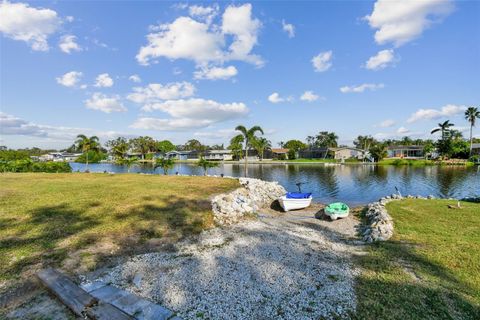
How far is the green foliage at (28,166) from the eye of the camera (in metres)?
35.2

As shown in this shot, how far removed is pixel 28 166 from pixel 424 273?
1847 inches

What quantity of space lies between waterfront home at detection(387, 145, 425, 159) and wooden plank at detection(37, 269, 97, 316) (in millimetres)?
92693

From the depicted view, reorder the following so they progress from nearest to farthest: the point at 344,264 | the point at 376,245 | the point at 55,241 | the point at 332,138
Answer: the point at 344,264
the point at 55,241
the point at 376,245
the point at 332,138

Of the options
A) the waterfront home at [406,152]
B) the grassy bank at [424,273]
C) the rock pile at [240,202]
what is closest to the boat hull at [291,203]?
the rock pile at [240,202]

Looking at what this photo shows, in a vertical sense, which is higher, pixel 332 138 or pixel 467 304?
pixel 332 138

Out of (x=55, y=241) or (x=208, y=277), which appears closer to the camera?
(x=208, y=277)

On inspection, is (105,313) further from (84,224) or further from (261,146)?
(261,146)

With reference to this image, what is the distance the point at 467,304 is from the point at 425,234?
4.90 meters

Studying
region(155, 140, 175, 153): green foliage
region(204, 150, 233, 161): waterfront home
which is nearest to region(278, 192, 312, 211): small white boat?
region(204, 150, 233, 161): waterfront home

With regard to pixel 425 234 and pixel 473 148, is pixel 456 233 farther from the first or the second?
pixel 473 148

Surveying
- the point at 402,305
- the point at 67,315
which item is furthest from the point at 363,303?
the point at 67,315

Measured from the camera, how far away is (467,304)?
5172mm

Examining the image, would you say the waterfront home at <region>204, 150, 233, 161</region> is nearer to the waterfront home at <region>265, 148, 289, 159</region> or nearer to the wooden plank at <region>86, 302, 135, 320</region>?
the waterfront home at <region>265, 148, 289, 159</region>

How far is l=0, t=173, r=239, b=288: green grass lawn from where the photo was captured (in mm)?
7125
